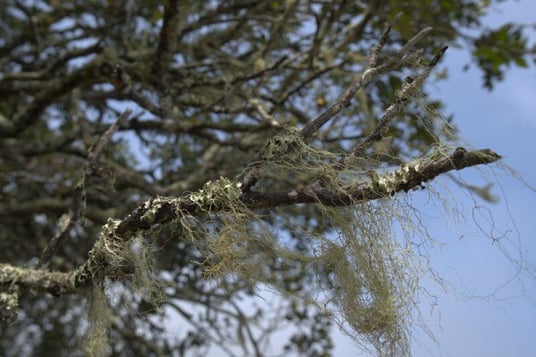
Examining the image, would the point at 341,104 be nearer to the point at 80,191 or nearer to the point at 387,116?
the point at 387,116

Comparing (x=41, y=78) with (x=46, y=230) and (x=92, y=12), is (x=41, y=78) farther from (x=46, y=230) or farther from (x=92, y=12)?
(x=46, y=230)

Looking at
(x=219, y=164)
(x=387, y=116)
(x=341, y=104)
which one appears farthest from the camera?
(x=219, y=164)

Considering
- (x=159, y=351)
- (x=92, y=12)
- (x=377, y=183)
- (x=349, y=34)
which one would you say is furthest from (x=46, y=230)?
(x=377, y=183)

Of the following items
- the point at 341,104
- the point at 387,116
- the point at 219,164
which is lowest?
the point at 387,116

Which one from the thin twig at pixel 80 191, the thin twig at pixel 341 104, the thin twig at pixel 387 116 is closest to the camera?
the thin twig at pixel 387 116

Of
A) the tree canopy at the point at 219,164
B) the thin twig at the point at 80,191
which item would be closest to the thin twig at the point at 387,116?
the tree canopy at the point at 219,164

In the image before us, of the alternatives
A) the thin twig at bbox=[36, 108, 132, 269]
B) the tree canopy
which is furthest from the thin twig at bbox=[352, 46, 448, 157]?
the thin twig at bbox=[36, 108, 132, 269]

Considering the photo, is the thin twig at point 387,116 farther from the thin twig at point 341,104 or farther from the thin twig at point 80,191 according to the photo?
the thin twig at point 80,191

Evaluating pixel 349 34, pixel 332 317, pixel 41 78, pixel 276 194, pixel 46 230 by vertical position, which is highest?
pixel 349 34

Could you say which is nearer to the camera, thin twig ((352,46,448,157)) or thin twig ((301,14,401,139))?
thin twig ((352,46,448,157))

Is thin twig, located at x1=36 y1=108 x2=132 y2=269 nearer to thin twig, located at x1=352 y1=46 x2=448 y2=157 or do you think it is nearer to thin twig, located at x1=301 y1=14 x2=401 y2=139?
thin twig, located at x1=301 y1=14 x2=401 y2=139

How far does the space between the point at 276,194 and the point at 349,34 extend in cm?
247

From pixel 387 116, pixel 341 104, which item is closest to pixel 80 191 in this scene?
pixel 341 104

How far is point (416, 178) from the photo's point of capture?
133 cm
